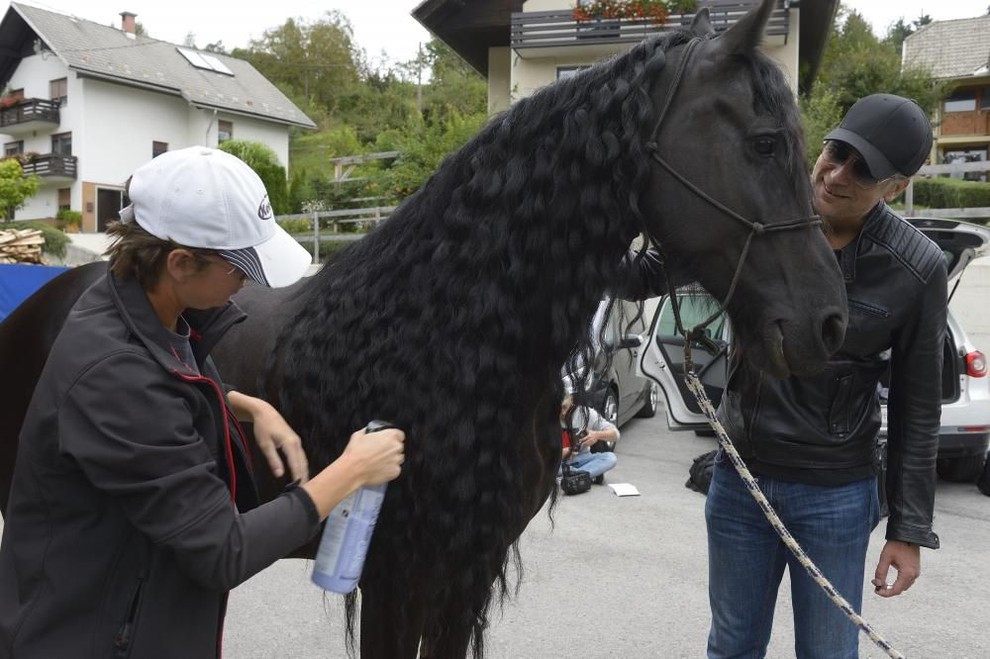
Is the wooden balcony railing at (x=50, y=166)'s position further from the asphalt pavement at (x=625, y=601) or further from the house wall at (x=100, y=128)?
the asphalt pavement at (x=625, y=601)

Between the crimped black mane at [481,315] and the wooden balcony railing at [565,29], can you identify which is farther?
the wooden balcony railing at [565,29]

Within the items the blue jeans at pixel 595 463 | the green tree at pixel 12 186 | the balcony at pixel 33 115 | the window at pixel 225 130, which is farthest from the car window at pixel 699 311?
the balcony at pixel 33 115

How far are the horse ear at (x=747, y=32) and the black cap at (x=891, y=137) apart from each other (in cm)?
51

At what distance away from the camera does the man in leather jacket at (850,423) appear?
2188mm

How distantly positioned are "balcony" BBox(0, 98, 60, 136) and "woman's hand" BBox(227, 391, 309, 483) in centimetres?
3961

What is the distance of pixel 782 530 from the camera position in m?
2.22

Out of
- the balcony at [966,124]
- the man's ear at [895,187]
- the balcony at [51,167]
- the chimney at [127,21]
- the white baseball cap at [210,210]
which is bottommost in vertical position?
the white baseball cap at [210,210]

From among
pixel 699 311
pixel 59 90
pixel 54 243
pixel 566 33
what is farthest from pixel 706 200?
pixel 59 90

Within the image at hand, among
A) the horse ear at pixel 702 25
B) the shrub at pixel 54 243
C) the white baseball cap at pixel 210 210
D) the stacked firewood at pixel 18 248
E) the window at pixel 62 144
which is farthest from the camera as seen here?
the window at pixel 62 144

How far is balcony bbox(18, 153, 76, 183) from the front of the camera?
3369 cm

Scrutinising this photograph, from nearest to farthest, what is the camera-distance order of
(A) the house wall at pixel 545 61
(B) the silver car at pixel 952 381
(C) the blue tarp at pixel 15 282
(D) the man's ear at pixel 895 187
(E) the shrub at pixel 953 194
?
→ (D) the man's ear at pixel 895 187 < (B) the silver car at pixel 952 381 < (C) the blue tarp at pixel 15 282 < (A) the house wall at pixel 545 61 < (E) the shrub at pixel 953 194

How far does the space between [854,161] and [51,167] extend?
3799cm

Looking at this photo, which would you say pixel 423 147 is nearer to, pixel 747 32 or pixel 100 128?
pixel 747 32

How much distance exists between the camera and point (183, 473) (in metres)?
1.37
